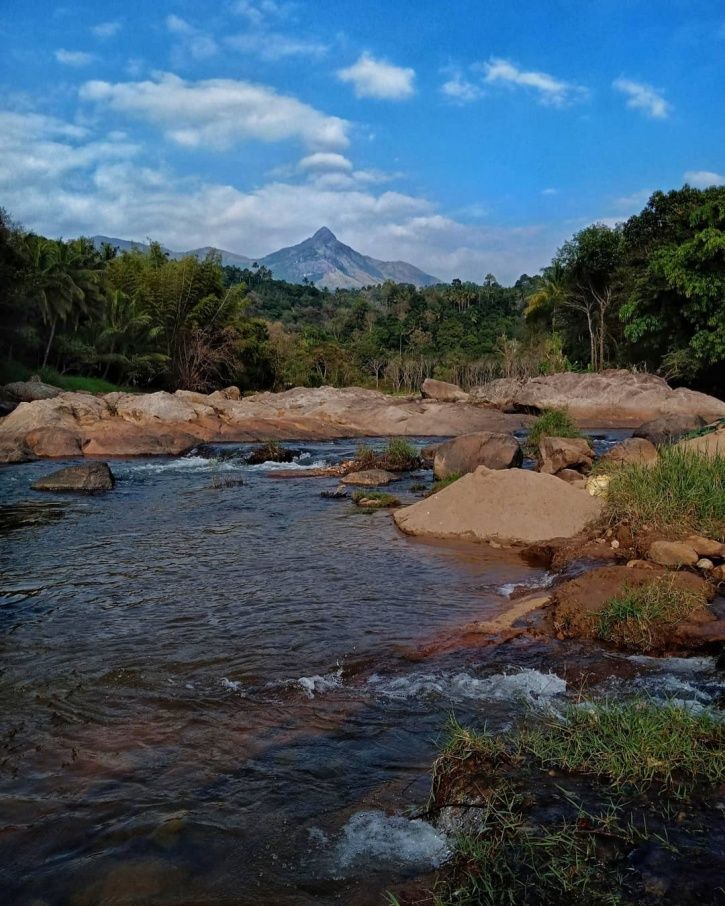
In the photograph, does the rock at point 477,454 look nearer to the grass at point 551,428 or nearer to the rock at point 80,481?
the grass at point 551,428

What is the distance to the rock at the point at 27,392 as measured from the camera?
28531 millimetres

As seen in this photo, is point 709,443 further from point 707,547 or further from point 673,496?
point 707,547

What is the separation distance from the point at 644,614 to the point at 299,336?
198 feet

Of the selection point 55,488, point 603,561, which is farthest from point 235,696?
point 55,488

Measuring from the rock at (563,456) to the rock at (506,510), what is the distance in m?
4.25

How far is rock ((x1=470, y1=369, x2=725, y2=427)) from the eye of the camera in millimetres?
31453

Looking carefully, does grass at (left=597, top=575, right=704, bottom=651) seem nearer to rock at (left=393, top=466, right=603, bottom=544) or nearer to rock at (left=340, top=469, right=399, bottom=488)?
rock at (left=393, top=466, right=603, bottom=544)

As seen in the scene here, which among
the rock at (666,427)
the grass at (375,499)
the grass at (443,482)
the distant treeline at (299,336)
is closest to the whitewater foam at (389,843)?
the grass at (375,499)

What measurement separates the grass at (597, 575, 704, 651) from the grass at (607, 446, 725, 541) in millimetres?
1921

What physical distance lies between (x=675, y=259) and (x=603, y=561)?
2646cm

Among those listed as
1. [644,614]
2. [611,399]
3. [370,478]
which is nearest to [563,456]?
[370,478]

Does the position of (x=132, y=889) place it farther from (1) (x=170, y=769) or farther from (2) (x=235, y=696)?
(2) (x=235, y=696)

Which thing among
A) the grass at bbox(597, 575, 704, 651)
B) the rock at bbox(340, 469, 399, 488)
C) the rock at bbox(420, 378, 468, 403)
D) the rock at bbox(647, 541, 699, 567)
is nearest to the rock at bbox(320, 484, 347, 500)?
the rock at bbox(340, 469, 399, 488)

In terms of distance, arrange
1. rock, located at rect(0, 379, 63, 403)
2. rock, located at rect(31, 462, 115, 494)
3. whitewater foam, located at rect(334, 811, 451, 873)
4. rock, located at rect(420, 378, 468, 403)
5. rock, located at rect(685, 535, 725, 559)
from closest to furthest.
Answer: whitewater foam, located at rect(334, 811, 451, 873) < rock, located at rect(685, 535, 725, 559) < rock, located at rect(31, 462, 115, 494) < rock, located at rect(0, 379, 63, 403) < rock, located at rect(420, 378, 468, 403)
